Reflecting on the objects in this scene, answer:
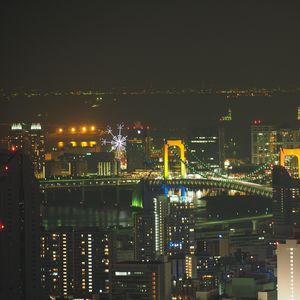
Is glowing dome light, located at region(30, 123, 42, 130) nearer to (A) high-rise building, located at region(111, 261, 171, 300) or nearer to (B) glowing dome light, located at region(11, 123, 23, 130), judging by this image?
(B) glowing dome light, located at region(11, 123, 23, 130)

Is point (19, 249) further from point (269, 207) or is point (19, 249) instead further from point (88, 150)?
point (88, 150)

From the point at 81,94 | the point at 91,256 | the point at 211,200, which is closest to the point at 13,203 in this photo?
the point at 91,256

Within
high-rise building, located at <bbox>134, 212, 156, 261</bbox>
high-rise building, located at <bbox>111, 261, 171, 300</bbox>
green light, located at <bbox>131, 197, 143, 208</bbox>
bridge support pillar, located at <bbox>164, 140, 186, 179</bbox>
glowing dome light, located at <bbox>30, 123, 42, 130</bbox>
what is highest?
glowing dome light, located at <bbox>30, 123, 42, 130</bbox>

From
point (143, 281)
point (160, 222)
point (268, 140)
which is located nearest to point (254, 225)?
point (160, 222)

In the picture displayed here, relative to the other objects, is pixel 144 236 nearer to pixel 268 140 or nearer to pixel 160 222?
pixel 160 222

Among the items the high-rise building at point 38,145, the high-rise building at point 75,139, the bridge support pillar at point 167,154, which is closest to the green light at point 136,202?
the high-rise building at point 38,145

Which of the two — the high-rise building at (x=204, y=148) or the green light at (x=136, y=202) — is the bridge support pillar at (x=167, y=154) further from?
the green light at (x=136, y=202)

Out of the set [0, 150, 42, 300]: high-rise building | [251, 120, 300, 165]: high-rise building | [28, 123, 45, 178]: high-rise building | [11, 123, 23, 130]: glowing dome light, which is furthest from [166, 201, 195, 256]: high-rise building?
[251, 120, 300, 165]: high-rise building
